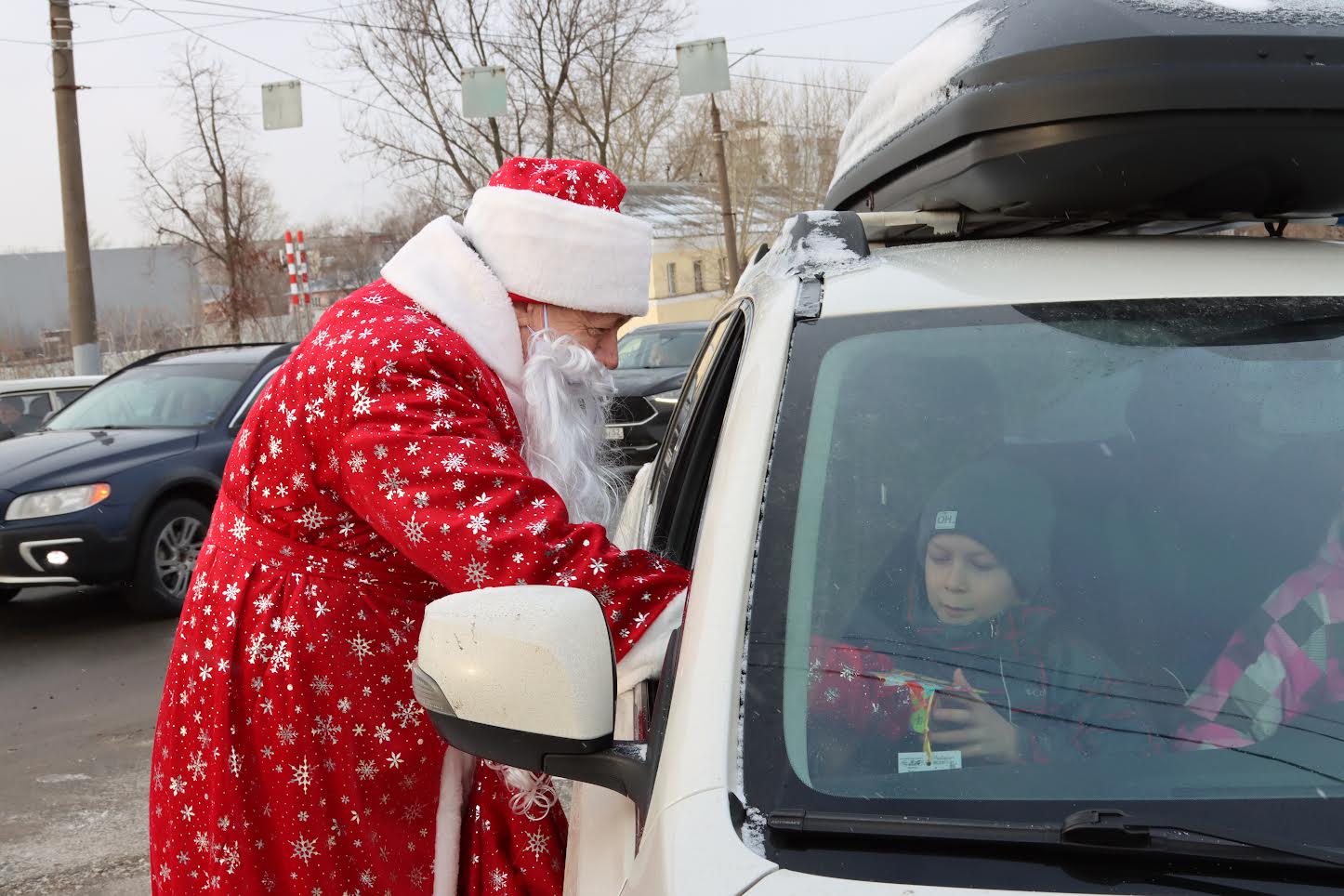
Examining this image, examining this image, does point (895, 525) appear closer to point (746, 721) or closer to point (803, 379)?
point (803, 379)

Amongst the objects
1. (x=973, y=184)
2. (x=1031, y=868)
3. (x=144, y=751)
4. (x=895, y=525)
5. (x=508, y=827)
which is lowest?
(x=144, y=751)

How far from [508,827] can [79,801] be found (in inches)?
135

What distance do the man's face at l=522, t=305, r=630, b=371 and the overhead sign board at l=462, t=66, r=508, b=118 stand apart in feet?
58.2

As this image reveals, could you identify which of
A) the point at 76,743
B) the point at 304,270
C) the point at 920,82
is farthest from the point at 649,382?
the point at 304,270

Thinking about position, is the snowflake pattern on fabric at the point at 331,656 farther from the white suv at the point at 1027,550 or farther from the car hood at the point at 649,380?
the car hood at the point at 649,380

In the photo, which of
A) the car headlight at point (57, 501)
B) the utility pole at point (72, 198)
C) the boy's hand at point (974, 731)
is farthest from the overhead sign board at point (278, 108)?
the boy's hand at point (974, 731)

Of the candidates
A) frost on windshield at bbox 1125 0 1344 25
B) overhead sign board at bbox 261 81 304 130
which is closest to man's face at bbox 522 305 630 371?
frost on windshield at bbox 1125 0 1344 25

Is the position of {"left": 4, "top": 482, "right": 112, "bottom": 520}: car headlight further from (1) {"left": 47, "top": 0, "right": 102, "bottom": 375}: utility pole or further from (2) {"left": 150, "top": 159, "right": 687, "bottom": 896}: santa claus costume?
(1) {"left": 47, "top": 0, "right": 102, "bottom": 375}: utility pole

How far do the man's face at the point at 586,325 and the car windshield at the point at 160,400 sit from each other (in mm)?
6405

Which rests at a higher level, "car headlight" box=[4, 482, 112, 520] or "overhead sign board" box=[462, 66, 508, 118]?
"overhead sign board" box=[462, 66, 508, 118]

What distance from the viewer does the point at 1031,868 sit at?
119 centimetres

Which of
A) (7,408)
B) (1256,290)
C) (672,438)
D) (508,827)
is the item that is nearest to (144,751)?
(672,438)

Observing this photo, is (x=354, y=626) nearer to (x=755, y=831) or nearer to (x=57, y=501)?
(x=755, y=831)

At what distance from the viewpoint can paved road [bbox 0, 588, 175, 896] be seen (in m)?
4.15
